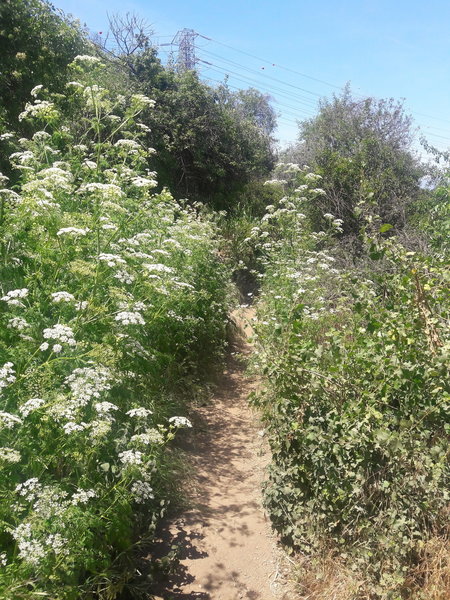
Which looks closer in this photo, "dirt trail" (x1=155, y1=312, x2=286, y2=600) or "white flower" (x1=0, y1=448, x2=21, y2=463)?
"white flower" (x1=0, y1=448, x2=21, y2=463)

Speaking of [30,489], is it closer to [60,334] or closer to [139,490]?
[139,490]

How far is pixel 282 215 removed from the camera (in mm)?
8859

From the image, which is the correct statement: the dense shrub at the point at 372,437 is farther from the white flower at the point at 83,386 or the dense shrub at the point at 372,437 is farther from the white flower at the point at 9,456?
the white flower at the point at 9,456

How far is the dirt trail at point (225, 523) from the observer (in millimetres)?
3667

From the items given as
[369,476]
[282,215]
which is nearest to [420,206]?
[282,215]

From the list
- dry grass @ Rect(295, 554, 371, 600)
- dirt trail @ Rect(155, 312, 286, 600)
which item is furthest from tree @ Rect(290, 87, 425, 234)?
dry grass @ Rect(295, 554, 371, 600)

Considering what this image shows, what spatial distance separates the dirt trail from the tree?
7100 mm

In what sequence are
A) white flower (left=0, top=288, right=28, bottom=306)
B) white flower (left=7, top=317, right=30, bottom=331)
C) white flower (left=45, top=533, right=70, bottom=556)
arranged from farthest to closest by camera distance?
white flower (left=0, top=288, right=28, bottom=306)
white flower (left=7, top=317, right=30, bottom=331)
white flower (left=45, top=533, right=70, bottom=556)

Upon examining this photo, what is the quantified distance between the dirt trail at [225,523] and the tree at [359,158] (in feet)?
23.3

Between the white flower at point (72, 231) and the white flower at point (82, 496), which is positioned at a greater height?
the white flower at point (72, 231)

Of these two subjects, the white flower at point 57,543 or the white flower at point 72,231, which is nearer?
the white flower at point 57,543

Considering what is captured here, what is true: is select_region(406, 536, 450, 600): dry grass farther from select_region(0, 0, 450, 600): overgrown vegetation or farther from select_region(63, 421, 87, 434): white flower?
select_region(63, 421, 87, 434): white flower

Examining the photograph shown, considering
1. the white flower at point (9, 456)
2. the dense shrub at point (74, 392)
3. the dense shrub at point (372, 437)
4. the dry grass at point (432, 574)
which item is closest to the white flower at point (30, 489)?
the dense shrub at point (74, 392)

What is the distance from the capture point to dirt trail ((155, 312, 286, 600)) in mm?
3667
